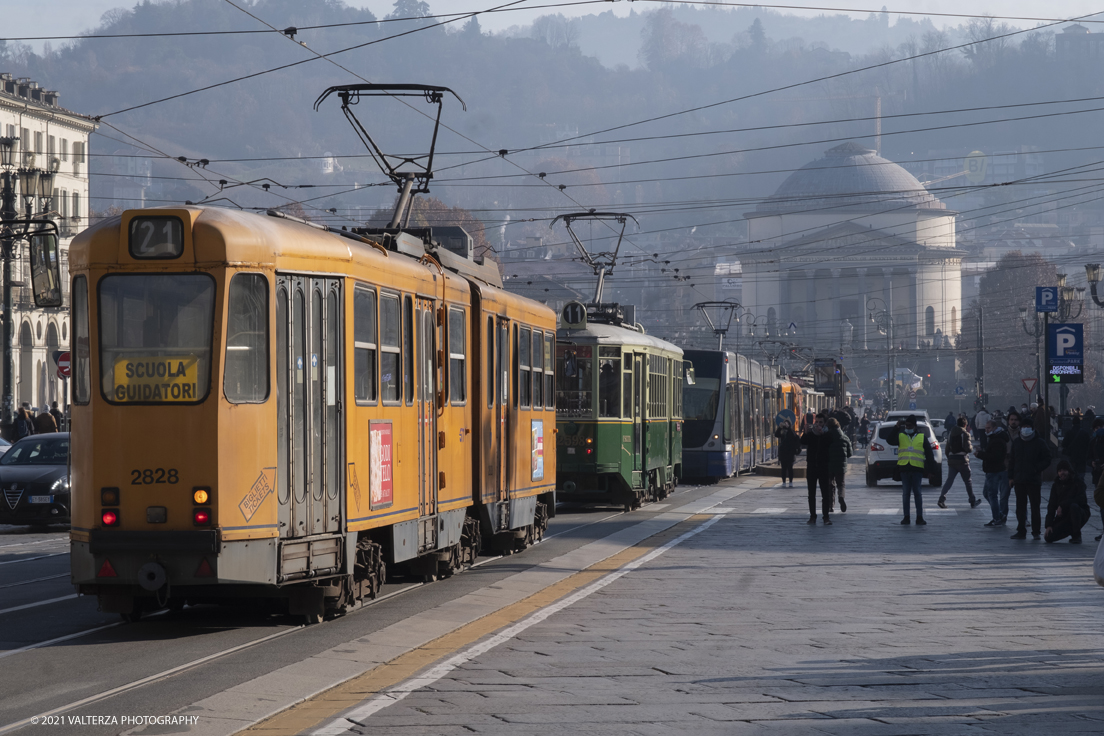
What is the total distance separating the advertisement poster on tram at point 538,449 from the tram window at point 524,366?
494 millimetres

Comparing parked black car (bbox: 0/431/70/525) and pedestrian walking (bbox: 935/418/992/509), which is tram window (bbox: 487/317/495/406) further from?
pedestrian walking (bbox: 935/418/992/509)

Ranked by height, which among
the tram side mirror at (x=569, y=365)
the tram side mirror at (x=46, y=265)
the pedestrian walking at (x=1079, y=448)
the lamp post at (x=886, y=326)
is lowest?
the pedestrian walking at (x=1079, y=448)

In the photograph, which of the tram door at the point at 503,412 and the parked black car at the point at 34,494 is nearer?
the tram door at the point at 503,412

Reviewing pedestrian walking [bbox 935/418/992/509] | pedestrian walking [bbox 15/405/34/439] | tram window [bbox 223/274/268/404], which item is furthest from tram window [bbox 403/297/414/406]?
pedestrian walking [bbox 15/405/34/439]

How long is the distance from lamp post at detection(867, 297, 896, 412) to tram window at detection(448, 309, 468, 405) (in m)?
81.8

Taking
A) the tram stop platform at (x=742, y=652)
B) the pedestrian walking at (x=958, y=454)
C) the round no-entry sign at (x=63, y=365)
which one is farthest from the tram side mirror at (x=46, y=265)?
the pedestrian walking at (x=958, y=454)

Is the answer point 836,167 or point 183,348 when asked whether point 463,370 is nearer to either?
point 183,348

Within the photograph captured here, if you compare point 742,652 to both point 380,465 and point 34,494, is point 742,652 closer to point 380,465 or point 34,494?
point 380,465

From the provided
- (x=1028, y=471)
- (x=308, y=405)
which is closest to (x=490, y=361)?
(x=308, y=405)

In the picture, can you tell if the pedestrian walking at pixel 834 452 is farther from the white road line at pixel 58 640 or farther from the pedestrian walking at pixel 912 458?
the white road line at pixel 58 640

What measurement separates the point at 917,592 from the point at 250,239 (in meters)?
6.02

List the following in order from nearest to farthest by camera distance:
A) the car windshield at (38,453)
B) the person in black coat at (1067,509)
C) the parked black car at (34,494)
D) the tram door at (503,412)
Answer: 1. the tram door at (503,412)
2. the person in black coat at (1067,509)
3. the parked black car at (34,494)
4. the car windshield at (38,453)

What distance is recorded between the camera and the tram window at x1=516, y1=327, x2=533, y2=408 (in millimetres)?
16078

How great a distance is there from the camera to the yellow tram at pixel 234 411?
31.8 feet
